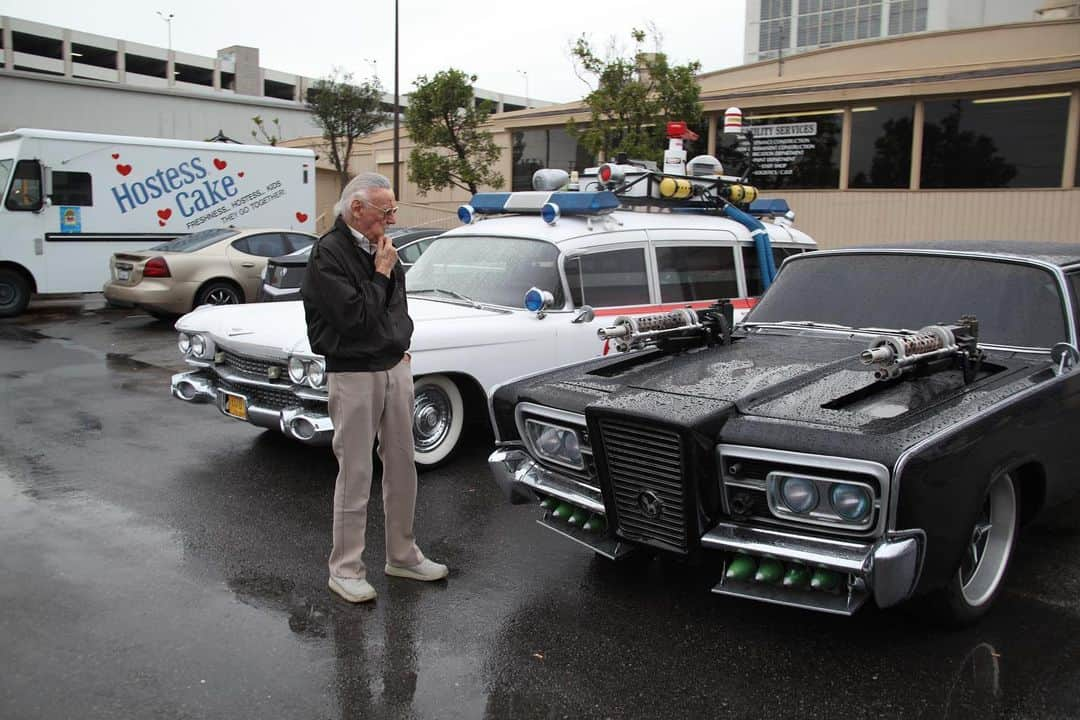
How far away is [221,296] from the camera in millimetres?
14039

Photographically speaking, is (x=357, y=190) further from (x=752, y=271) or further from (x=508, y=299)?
(x=752, y=271)

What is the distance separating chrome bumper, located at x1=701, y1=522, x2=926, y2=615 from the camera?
3.25m

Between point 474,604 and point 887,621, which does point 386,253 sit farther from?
point 887,621

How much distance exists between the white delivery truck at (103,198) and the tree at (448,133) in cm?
574

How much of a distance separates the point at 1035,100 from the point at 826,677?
54.2 feet

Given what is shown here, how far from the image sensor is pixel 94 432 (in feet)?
24.1

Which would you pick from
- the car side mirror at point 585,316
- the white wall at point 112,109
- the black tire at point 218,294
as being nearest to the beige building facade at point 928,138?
the black tire at point 218,294

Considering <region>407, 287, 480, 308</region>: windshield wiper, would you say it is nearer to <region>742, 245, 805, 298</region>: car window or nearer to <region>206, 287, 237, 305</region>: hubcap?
<region>742, 245, 805, 298</region>: car window

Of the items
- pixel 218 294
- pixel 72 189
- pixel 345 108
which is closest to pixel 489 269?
pixel 218 294

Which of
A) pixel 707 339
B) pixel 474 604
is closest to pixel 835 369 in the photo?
pixel 707 339

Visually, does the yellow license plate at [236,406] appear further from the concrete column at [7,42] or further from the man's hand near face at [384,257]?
the concrete column at [7,42]

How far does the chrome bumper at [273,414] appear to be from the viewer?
18.8ft

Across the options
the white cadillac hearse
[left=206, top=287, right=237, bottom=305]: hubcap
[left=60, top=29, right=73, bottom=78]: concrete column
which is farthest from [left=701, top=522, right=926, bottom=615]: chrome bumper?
[left=60, top=29, right=73, bottom=78]: concrete column

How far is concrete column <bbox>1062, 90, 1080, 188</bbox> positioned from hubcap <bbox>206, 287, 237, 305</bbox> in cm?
1442
